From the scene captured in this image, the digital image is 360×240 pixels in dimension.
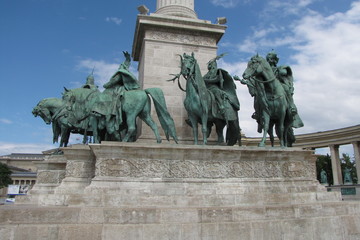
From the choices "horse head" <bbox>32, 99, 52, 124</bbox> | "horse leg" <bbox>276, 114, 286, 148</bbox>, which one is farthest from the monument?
"horse head" <bbox>32, 99, 52, 124</bbox>

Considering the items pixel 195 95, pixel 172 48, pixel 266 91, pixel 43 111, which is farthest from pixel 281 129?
pixel 43 111

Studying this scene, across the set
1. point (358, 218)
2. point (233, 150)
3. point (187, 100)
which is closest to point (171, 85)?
point (187, 100)

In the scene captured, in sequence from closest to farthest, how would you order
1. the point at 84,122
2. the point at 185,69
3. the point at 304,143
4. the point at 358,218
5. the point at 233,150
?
the point at 358,218 → the point at 233,150 → the point at 185,69 → the point at 84,122 → the point at 304,143

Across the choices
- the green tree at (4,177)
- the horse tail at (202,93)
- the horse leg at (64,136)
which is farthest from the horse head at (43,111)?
the green tree at (4,177)

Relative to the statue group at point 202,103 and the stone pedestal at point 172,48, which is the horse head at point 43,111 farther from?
the stone pedestal at point 172,48

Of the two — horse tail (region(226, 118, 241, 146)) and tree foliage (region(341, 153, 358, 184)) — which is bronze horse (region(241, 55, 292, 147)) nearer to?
horse tail (region(226, 118, 241, 146))

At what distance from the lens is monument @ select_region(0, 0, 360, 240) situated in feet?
25.1

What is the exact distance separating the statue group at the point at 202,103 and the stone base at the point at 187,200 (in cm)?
141

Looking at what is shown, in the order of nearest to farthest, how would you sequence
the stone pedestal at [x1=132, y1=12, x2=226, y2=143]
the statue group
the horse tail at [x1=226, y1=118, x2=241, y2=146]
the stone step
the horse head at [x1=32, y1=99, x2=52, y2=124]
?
the stone step < the statue group < the horse tail at [x1=226, y1=118, x2=241, y2=146] < the stone pedestal at [x1=132, y1=12, x2=226, y2=143] < the horse head at [x1=32, y1=99, x2=52, y2=124]

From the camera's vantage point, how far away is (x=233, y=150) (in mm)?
10062

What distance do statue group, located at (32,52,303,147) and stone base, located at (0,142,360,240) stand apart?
1406 millimetres

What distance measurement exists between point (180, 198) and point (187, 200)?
219mm

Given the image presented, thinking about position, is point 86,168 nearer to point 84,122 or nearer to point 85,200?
point 85,200

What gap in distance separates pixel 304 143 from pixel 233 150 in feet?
135
